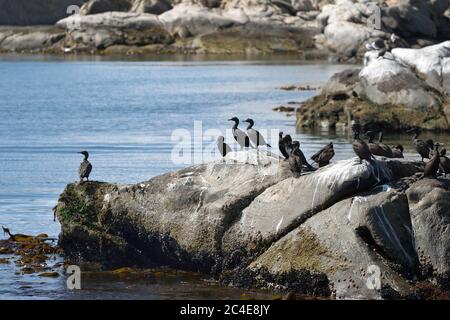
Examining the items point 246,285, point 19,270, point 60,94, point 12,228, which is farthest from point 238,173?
point 60,94

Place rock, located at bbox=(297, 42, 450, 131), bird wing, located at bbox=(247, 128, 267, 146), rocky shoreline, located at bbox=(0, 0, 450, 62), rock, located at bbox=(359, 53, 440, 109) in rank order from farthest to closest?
1. rocky shoreline, located at bbox=(0, 0, 450, 62)
2. rock, located at bbox=(359, 53, 440, 109)
3. rock, located at bbox=(297, 42, 450, 131)
4. bird wing, located at bbox=(247, 128, 267, 146)

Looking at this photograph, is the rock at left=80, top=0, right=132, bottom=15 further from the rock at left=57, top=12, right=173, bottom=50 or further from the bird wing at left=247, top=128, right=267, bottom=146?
the bird wing at left=247, top=128, right=267, bottom=146

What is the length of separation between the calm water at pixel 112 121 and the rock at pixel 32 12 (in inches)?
616

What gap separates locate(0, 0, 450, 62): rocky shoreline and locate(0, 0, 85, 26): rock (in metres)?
3.27

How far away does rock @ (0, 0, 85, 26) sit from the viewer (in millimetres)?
102250

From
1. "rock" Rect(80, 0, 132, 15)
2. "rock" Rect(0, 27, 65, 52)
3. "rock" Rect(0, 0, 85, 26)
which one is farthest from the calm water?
"rock" Rect(0, 0, 85, 26)

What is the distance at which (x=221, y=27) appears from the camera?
298 ft

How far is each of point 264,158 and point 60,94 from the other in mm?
42768

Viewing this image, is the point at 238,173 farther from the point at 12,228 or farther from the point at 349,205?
the point at 12,228

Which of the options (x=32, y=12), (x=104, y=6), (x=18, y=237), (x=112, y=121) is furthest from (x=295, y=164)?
(x=32, y=12)

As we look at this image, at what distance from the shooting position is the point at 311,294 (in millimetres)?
16188

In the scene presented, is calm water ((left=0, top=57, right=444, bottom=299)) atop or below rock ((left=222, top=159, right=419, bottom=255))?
below

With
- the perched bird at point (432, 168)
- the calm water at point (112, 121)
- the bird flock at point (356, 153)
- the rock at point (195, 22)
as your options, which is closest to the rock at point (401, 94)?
the calm water at point (112, 121)

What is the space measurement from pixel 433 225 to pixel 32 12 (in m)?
90.2
